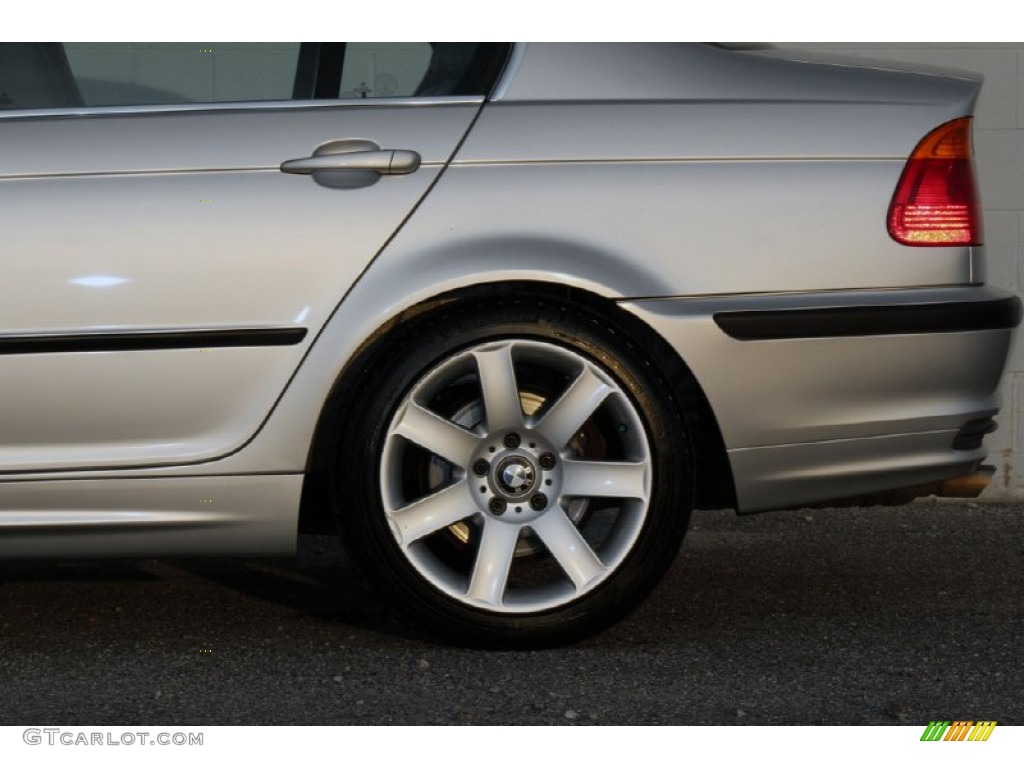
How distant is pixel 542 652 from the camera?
391 centimetres

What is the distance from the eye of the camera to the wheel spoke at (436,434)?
12.5 ft

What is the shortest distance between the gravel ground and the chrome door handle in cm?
111

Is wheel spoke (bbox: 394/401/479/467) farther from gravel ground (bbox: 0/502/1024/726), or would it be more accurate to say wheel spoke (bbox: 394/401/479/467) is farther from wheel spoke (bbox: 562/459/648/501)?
gravel ground (bbox: 0/502/1024/726)

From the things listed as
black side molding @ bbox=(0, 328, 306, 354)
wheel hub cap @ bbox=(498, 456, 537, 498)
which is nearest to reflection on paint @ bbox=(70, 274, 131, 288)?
black side molding @ bbox=(0, 328, 306, 354)

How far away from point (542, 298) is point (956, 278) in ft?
3.03

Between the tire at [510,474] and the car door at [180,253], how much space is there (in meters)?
0.26

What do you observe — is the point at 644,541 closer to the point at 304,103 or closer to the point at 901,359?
the point at 901,359

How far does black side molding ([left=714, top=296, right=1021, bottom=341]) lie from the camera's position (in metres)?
3.73

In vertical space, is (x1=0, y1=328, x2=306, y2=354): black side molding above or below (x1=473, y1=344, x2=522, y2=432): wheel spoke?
above

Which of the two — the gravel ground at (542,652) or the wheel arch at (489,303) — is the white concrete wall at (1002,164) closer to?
the gravel ground at (542,652)

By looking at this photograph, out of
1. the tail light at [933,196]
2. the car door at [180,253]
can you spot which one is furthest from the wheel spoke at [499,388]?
the tail light at [933,196]
